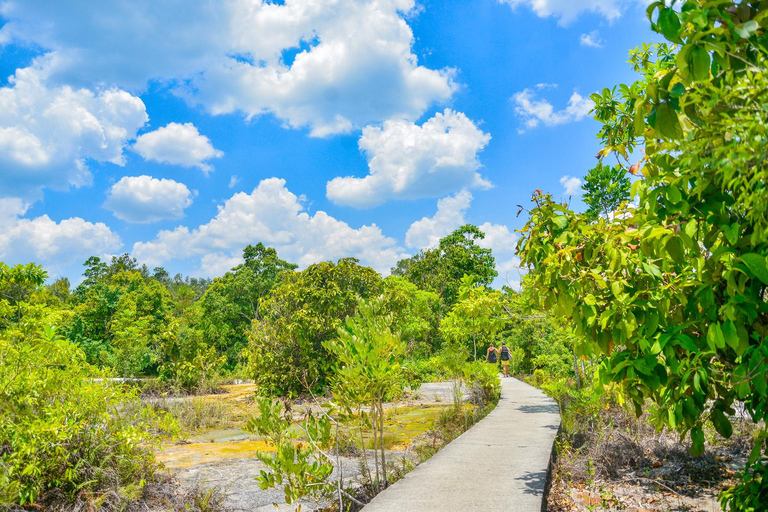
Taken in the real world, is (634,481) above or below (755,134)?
below

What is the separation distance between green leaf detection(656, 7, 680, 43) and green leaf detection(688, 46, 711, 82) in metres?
0.15

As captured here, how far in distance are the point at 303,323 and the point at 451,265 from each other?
1716 centimetres

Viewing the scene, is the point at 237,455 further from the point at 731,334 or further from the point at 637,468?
the point at 731,334

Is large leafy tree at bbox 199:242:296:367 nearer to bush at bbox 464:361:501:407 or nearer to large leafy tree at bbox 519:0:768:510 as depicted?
bush at bbox 464:361:501:407

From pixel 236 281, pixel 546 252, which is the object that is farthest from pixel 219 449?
pixel 236 281

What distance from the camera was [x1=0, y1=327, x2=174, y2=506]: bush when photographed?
4.14m

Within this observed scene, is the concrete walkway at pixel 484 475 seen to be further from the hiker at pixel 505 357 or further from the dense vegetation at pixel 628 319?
the hiker at pixel 505 357

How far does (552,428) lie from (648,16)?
252 inches

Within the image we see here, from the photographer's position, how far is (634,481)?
543 cm

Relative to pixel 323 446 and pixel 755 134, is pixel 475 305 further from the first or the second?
pixel 755 134

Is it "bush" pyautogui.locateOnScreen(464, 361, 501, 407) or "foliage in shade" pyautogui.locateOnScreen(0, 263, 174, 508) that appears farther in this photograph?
"bush" pyautogui.locateOnScreen(464, 361, 501, 407)

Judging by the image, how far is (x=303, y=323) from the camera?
11.8m

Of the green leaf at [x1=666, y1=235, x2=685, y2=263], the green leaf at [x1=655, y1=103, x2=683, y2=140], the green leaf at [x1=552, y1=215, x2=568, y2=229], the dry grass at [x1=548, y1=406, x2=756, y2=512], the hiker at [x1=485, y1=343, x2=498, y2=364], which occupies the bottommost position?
the dry grass at [x1=548, y1=406, x2=756, y2=512]

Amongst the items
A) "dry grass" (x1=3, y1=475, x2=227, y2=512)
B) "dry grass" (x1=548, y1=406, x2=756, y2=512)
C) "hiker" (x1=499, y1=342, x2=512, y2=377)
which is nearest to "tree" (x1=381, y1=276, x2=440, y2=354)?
"hiker" (x1=499, y1=342, x2=512, y2=377)
